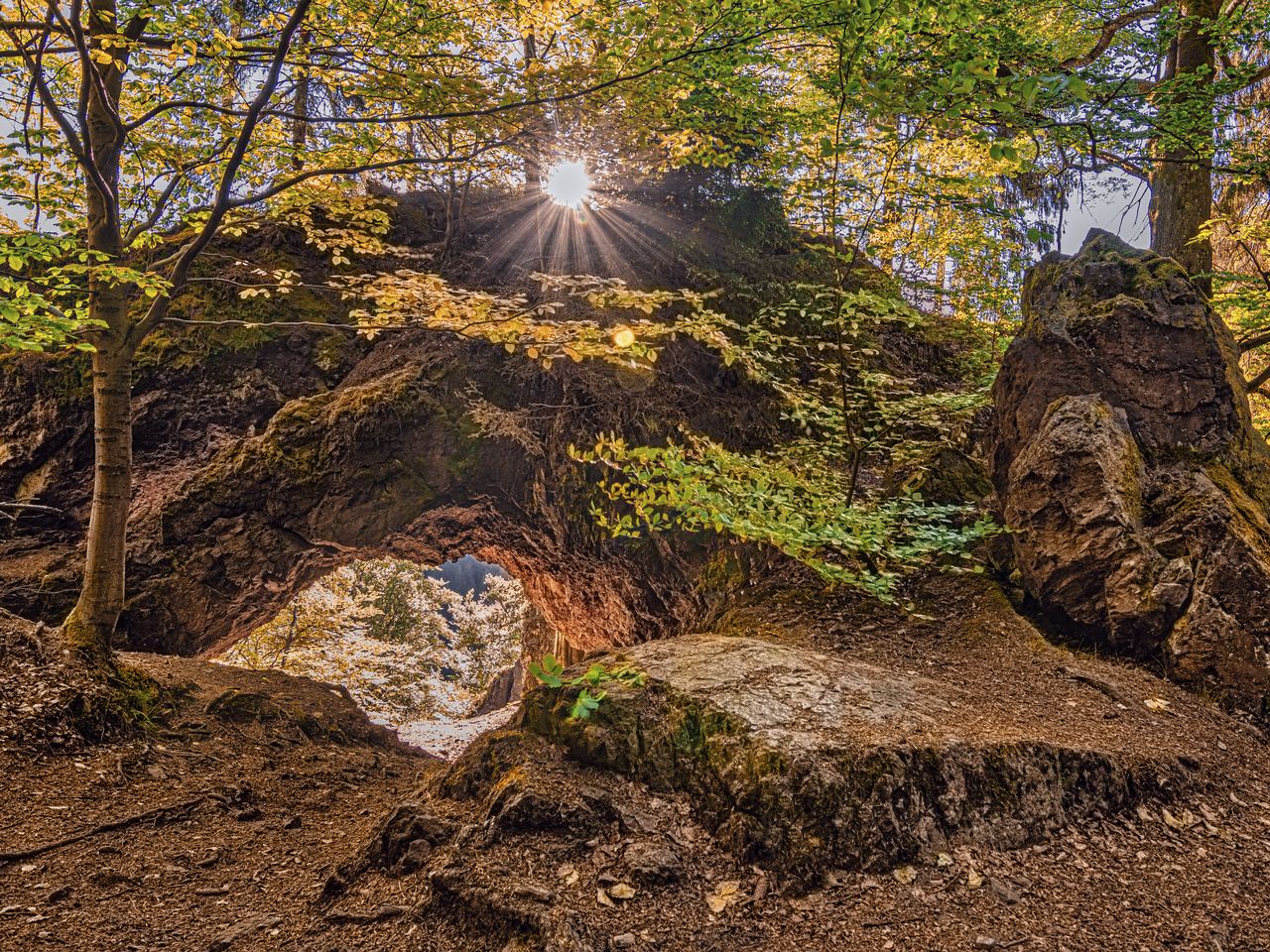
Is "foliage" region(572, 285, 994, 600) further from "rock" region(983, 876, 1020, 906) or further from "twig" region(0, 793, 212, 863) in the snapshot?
"twig" region(0, 793, 212, 863)

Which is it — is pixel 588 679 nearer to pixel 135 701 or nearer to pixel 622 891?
pixel 622 891

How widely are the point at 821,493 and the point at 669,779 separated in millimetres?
3121

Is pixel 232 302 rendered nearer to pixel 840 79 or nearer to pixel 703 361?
pixel 703 361

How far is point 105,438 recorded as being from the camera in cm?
437

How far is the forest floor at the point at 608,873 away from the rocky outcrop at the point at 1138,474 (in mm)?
473

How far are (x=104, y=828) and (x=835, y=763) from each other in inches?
155

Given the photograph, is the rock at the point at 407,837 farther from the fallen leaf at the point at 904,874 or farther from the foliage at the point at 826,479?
the foliage at the point at 826,479

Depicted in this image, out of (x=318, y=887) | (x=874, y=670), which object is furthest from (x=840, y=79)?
(x=318, y=887)

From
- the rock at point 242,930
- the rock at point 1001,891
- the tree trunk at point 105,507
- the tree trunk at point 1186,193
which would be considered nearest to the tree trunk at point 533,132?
the tree trunk at point 105,507

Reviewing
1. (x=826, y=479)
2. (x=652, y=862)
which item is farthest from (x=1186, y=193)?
(x=652, y=862)

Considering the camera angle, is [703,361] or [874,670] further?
[703,361]

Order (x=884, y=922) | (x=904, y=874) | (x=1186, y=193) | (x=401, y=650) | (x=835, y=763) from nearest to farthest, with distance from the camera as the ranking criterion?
(x=884, y=922) < (x=904, y=874) < (x=835, y=763) < (x=1186, y=193) < (x=401, y=650)

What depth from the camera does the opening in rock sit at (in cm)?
1315

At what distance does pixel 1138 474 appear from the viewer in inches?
193
